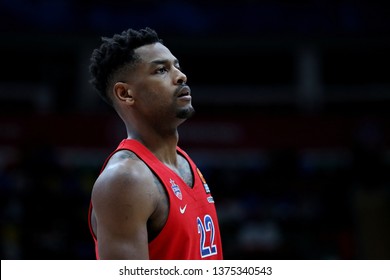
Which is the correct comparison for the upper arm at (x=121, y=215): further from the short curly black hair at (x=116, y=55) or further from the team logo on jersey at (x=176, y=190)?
the short curly black hair at (x=116, y=55)

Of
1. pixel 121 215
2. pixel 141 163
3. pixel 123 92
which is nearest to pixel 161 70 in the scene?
pixel 123 92

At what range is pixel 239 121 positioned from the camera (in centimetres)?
1053

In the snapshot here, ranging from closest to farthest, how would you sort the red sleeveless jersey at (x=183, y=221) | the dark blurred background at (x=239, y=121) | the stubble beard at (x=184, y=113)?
the red sleeveless jersey at (x=183, y=221) < the stubble beard at (x=184, y=113) < the dark blurred background at (x=239, y=121)

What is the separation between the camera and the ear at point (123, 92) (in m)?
3.39

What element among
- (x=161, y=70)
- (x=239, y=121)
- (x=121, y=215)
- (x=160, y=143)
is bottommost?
(x=121, y=215)

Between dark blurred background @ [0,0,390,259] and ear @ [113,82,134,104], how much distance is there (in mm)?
5582

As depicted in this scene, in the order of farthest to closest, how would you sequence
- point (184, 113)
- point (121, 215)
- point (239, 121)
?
point (239, 121)
point (184, 113)
point (121, 215)

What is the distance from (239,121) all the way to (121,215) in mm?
7670

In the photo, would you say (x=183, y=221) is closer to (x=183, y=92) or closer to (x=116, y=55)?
(x=183, y=92)

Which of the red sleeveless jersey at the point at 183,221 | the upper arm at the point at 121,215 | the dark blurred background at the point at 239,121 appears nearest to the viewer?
the upper arm at the point at 121,215

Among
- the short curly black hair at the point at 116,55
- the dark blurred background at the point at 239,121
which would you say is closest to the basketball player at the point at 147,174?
the short curly black hair at the point at 116,55
